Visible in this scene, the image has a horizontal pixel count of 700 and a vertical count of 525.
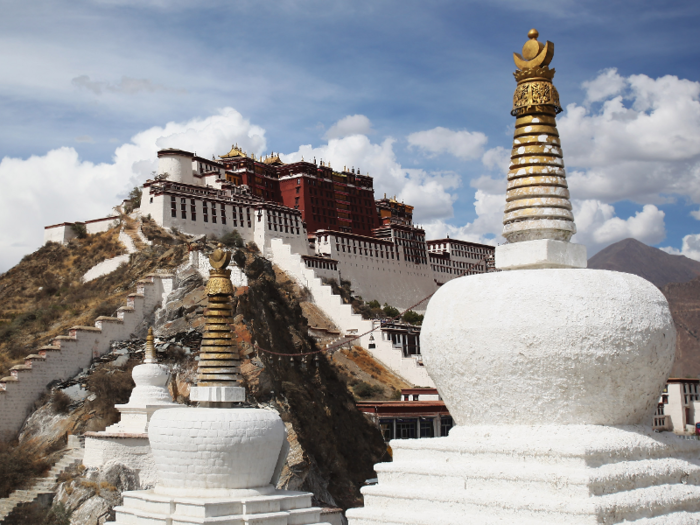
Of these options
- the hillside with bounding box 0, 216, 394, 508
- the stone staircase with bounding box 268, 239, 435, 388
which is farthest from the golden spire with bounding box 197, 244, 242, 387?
the stone staircase with bounding box 268, 239, 435, 388

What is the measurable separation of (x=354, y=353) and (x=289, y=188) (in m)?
24.7

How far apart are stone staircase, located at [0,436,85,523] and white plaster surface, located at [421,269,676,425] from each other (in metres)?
19.8

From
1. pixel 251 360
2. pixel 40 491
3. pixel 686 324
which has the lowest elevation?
pixel 40 491

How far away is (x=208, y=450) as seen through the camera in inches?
499

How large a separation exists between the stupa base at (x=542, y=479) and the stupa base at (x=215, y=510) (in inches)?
216

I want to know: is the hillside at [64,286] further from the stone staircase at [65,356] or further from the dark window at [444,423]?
the dark window at [444,423]

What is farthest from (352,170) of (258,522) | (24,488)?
(258,522)

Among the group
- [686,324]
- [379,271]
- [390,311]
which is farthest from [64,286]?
[686,324]

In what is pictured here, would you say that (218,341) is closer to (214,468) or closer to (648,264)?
(214,468)

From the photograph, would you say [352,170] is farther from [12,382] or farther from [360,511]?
[360,511]

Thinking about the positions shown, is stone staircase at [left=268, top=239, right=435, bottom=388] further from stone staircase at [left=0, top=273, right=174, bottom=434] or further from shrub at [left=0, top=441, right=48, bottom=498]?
shrub at [left=0, top=441, right=48, bottom=498]

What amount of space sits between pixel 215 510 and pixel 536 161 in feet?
26.2

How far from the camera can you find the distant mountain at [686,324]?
82812mm

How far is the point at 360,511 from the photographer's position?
7.56 meters
